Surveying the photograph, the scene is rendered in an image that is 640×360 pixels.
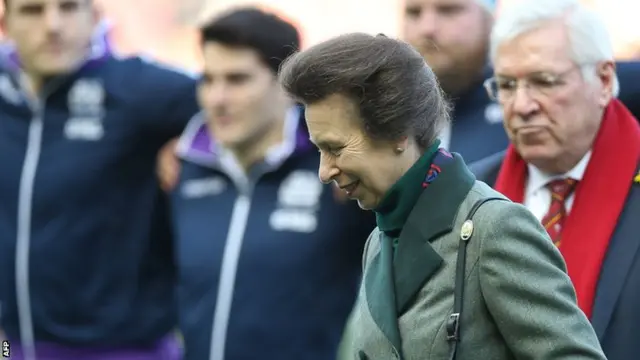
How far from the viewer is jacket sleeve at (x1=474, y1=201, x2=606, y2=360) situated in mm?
3119

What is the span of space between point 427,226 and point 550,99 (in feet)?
3.89

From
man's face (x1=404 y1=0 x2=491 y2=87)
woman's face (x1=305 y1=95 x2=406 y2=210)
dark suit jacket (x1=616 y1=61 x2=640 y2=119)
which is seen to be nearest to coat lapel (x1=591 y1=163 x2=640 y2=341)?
dark suit jacket (x1=616 y1=61 x2=640 y2=119)

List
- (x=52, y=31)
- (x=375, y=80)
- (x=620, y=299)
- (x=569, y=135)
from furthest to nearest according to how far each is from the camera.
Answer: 1. (x=52, y=31)
2. (x=569, y=135)
3. (x=620, y=299)
4. (x=375, y=80)

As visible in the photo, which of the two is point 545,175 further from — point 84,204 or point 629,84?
point 84,204

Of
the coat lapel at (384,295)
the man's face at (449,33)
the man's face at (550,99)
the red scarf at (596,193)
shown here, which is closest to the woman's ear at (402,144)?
the coat lapel at (384,295)

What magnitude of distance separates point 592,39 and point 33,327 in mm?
2643

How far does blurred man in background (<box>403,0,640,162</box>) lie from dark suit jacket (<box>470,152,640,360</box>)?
1.01 metres

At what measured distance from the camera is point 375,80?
128 inches

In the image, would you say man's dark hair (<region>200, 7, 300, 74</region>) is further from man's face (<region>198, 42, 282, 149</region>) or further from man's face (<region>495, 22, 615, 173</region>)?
man's face (<region>495, 22, 615, 173</region>)

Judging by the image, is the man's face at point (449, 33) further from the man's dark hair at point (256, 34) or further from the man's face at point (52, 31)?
the man's face at point (52, 31)

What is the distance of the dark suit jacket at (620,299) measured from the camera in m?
4.00

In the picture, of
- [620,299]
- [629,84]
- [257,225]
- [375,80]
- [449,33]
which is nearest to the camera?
[375,80]

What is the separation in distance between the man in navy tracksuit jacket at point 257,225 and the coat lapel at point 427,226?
2.02 m

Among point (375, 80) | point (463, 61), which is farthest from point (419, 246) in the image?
point (463, 61)
